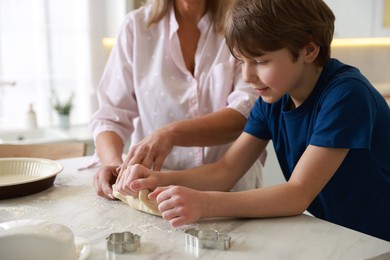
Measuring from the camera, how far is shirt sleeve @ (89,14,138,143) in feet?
5.01

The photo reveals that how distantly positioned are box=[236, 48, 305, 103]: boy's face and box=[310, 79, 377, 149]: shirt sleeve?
10 cm

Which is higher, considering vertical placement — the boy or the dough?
the boy

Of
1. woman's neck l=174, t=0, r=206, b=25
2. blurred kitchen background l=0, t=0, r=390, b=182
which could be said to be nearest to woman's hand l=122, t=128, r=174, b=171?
woman's neck l=174, t=0, r=206, b=25

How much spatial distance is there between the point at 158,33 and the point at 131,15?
3.9 inches

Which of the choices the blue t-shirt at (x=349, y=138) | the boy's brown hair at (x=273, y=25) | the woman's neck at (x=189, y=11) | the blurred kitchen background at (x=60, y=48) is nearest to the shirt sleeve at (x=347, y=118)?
the blue t-shirt at (x=349, y=138)

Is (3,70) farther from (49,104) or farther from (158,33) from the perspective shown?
(158,33)

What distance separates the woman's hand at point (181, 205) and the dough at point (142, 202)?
41 millimetres

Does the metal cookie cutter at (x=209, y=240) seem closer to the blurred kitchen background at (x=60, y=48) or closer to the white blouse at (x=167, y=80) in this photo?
the white blouse at (x=167, y=80)

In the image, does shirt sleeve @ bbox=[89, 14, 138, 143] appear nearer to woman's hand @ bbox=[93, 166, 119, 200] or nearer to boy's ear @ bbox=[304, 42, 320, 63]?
woman's hand @ bbox=[93, 166, 119, 200]

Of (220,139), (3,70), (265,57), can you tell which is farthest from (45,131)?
(265,57)

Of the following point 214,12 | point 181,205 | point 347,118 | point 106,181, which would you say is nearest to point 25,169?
point 106,181

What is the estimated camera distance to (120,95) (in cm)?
155

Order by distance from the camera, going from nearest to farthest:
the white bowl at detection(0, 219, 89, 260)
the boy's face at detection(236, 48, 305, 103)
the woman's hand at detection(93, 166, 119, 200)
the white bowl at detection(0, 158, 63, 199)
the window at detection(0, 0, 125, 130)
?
1. the white bowl at detection(0, 219, 89, 260)
2. the boy's face at detection(236, 48, 305, 103)
3. the woman's hand at detection(93, 166, 119, 200)
4. the white bowl at detection(0, 158, 63, 199)
5. the window at detection(0, 0, 125, 130)

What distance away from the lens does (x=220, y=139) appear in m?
1.42
